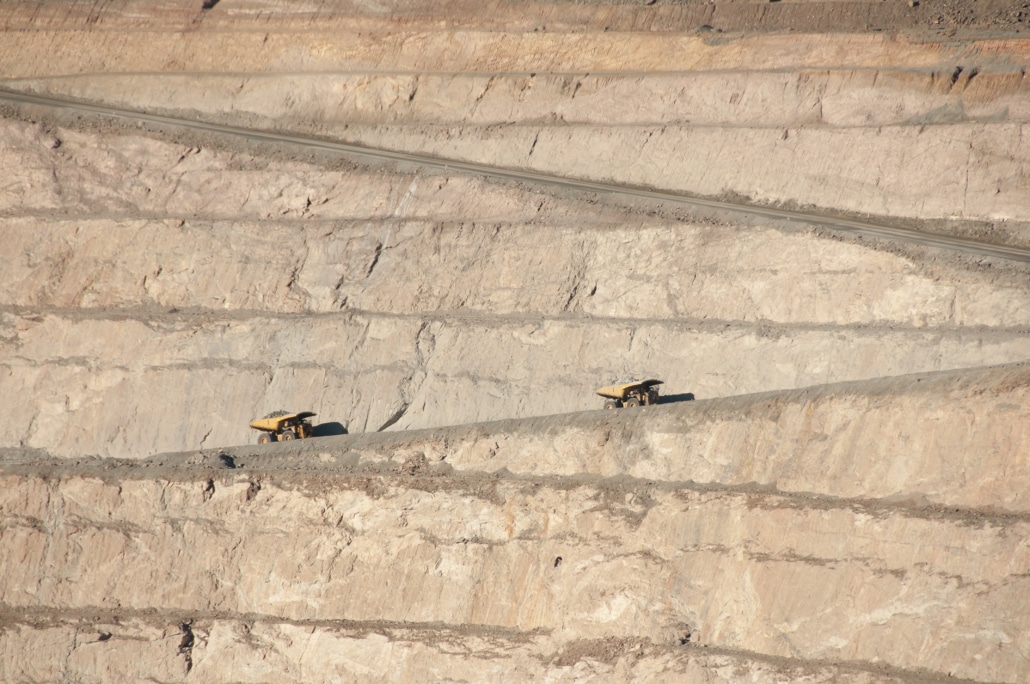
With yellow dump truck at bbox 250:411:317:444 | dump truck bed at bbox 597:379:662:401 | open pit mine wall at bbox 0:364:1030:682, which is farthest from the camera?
yellow dump truck at bbox 250:411:317:444

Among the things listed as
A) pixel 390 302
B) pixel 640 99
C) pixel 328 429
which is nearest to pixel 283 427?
pixel 328 429

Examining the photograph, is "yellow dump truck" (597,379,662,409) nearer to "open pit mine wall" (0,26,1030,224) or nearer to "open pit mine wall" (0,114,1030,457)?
"open pit mine wall" (0,114,1030,457)

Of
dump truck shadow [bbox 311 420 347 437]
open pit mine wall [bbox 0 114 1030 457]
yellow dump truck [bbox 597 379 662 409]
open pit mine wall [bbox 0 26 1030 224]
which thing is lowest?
dump truck shadow [bbox 311 420 347 437]

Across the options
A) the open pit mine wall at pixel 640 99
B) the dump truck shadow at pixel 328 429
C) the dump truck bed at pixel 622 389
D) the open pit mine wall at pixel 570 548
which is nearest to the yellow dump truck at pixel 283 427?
the dump truck shadow at pixel 328 429

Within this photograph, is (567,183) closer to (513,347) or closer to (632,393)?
(513,347)

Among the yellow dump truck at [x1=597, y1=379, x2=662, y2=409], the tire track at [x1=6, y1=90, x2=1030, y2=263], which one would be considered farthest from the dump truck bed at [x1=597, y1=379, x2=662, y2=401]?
the tire track at [x1=6, y1=90, x2=1030, y2=263]

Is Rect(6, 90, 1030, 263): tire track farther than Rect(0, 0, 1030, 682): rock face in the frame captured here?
Yes

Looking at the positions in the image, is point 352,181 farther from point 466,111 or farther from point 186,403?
point 186,403
